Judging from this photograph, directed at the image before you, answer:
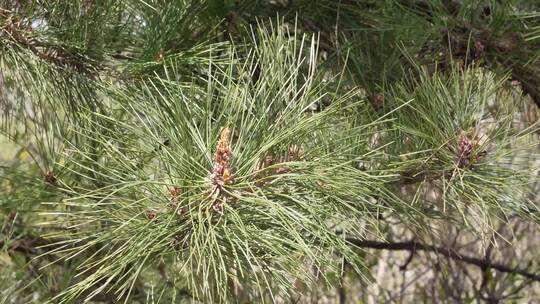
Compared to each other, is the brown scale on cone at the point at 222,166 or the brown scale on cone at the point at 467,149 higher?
the brown scale on cone at the point at 467,149

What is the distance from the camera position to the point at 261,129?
1.04m

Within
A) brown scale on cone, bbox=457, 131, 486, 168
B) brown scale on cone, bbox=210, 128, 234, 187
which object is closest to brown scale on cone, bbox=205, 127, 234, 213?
brown scale on cone, bbox=210, 128, 234, 187

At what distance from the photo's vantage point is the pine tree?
39.3 inches

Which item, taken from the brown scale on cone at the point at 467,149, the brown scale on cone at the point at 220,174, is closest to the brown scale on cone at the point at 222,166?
the brown scale on cone at the point at 220,174

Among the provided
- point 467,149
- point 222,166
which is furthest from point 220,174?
point 467,149

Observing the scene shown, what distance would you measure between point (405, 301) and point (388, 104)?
214 cm

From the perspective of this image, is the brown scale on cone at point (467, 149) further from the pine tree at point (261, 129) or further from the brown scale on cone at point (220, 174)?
the brown scale on cone at point (220, 174)

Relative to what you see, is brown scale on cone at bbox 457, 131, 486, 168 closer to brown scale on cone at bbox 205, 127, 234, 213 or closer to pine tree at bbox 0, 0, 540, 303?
pine tree at bbox 0, 0, 540, 303

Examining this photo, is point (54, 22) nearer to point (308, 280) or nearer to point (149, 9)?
point (149, 9)

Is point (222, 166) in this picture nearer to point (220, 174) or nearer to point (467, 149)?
point (220, 174)

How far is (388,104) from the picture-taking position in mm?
1420

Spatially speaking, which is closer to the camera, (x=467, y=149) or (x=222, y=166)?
(x=222, y=166)

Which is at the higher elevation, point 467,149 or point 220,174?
point 467,149

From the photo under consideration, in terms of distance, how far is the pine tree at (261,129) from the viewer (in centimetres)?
100
